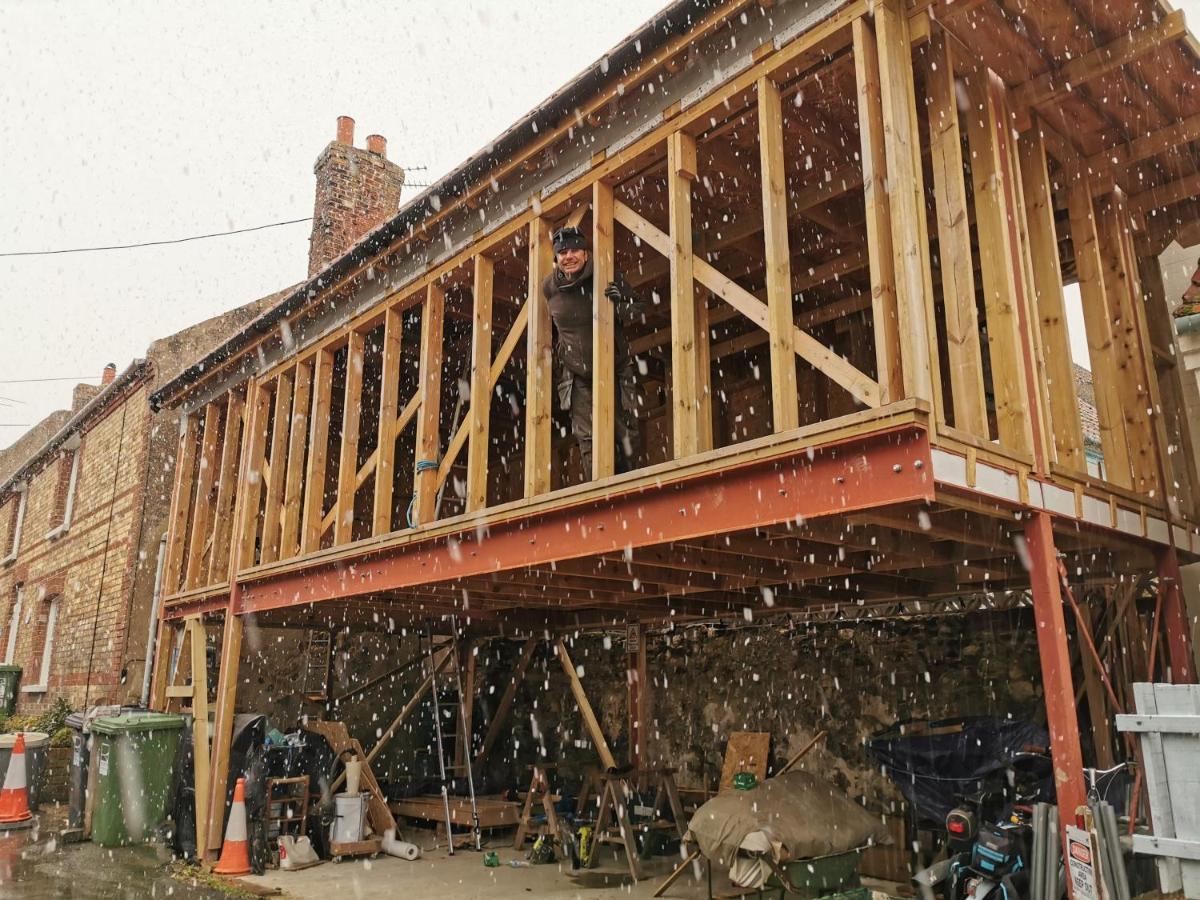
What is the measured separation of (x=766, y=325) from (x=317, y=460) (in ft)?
17.3

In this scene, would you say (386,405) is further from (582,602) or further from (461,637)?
(461,637)

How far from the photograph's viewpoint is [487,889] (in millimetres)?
7469

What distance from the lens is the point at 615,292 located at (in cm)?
561

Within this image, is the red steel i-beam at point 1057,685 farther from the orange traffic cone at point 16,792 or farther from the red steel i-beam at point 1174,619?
the orange traffic cone at point 16,792

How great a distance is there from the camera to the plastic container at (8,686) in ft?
54.9

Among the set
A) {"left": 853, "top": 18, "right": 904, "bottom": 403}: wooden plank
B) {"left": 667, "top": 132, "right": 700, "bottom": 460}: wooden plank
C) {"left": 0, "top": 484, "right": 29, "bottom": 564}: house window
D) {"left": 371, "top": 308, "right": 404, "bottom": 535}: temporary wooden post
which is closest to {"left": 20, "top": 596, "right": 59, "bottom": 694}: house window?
{"left": 0, "top": 484, "right": 29, "bottom": 564}: house window

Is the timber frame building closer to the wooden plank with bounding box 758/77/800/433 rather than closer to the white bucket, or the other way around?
the wooden plank with bounding box 758/77/800/433

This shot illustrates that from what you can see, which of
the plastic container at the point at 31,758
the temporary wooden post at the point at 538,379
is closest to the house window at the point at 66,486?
the plastic container at the point at 31,758

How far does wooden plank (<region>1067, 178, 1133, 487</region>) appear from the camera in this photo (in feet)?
20.1

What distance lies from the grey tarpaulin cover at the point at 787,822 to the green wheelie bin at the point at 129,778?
6.31 meters

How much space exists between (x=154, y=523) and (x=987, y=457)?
42.3 ft

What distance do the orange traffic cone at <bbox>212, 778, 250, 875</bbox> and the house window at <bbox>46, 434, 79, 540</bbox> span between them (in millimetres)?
11245

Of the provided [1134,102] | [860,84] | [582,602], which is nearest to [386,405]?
[582,602]

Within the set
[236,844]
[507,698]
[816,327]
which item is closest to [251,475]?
[236,844]
